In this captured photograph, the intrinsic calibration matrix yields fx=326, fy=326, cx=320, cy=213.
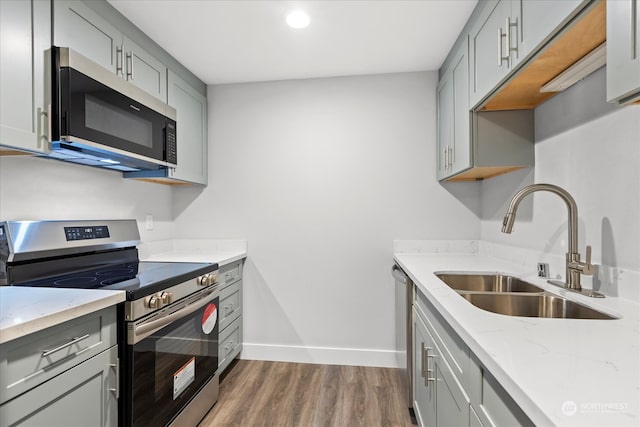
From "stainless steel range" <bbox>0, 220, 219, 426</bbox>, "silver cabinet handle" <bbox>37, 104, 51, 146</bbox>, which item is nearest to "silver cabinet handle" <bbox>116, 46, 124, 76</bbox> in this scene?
"silver cabinet handle" <bbox>37, 104, 51, 146</bbox>

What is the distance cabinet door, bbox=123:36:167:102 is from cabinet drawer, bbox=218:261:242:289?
1.23m

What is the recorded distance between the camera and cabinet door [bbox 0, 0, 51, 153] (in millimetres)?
1210

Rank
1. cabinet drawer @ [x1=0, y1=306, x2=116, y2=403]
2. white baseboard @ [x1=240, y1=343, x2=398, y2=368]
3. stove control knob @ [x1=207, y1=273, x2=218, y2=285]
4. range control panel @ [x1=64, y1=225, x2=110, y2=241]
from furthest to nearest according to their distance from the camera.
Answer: white baseboard @ [x1=240, y1=343, x2=398, y2=368], stove control knob @ [x1=207, y1=273, x2=218, y2=285], range control panel @ [x1=64, y1=225, x2=110, y2=241], cabinet drawer @ [x1=0, y1=306, x2=116, y2=403]

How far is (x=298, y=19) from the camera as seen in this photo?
6.20ft

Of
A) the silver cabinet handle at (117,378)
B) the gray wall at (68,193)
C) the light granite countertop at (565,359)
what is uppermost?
the gray wall at (68,193)

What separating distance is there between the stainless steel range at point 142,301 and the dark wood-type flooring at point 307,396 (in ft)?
0.66

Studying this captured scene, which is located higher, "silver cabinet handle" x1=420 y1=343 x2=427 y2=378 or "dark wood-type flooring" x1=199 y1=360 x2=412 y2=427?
"silver cabinet handle" x1=420 y1=343 x2=427 y2=378

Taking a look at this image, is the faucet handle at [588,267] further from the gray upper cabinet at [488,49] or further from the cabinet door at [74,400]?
the cabinet door at [74,400]

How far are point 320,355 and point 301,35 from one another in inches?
92.8

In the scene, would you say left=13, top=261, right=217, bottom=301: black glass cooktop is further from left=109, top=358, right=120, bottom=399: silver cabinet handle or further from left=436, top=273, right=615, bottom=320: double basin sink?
left=436, top=273, right=615, bottom=320: double basin sink

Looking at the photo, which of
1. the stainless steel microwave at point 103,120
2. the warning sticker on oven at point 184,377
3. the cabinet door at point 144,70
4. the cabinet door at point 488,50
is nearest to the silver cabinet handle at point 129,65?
the cabinet door at point 144,70

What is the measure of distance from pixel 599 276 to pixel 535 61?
849mm

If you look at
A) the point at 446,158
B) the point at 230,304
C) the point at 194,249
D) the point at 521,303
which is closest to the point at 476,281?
the point at 521,303

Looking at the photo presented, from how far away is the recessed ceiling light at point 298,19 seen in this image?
6.04ft
